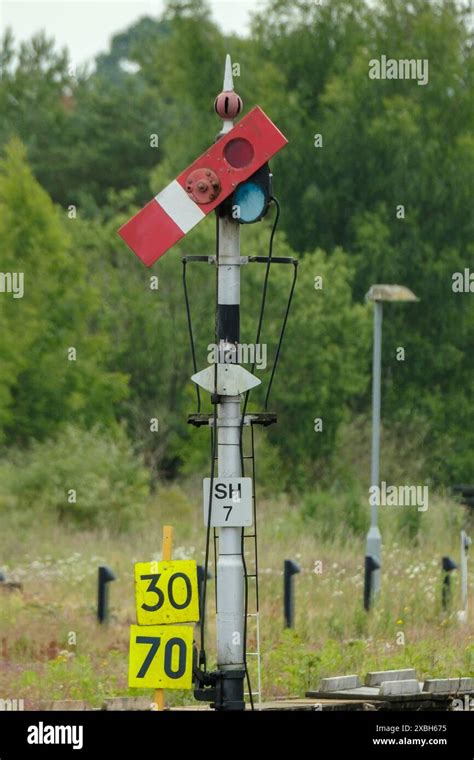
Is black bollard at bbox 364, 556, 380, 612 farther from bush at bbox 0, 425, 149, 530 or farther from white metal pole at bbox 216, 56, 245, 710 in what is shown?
white metal pole at bbox 216, 56, 245, 710

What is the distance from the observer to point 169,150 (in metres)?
39.2

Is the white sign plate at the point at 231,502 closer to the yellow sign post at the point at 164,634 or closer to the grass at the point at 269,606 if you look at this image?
the yellow sign post at the point at 164,634

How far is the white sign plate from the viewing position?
9.23 m

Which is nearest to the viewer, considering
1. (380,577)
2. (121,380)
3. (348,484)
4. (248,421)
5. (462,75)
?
(248,421)

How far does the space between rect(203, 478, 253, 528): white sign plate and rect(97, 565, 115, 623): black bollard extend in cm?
818

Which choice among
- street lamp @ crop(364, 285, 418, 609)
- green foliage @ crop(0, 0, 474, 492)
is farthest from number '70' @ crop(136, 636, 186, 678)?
green foliage @ crop(0, 0, 474, 492)

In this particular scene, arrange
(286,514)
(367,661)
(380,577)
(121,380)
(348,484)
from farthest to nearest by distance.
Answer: (348,484) → (121,380) → (286,514) → (380,577) → (367,661)

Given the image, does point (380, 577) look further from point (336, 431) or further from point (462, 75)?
point (462, 75)

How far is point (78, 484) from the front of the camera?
26469 mm

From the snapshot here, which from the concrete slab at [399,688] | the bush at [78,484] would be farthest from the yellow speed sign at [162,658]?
the bush at [78,484]

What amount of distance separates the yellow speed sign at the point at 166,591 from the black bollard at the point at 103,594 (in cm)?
812
